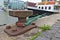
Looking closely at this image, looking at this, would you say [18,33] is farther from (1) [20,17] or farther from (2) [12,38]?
(1) [20,17]

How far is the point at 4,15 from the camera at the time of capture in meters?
8.69

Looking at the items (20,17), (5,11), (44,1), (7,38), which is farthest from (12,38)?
(44,1)

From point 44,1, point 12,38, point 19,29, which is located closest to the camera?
point 12,38

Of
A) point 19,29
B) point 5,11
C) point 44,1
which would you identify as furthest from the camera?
point 44,1

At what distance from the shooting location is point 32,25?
4934 mm

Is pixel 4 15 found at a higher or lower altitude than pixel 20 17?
lower

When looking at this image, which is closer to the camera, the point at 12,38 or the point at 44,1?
the point at 12,38

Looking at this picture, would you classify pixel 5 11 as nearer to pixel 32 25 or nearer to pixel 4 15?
pixel 4 15

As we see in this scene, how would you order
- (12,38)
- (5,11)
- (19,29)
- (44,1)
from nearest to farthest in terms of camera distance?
(12,38) → (19,29) → (5,11) → (44,1)

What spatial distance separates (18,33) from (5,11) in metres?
4.31

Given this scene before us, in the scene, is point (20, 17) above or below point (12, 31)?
above

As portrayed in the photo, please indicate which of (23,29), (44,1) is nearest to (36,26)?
(23,29)

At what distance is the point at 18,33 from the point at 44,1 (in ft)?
60.6

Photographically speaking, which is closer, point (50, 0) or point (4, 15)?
point (4, 15)
